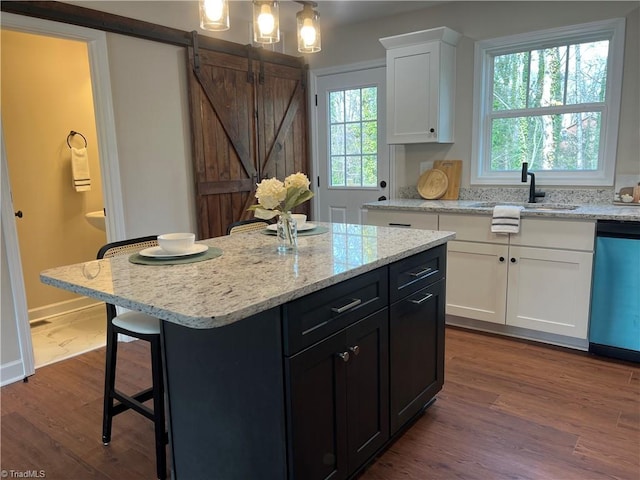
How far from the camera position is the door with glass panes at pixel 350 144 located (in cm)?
435

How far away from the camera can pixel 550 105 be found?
3529 millimetres

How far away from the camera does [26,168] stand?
153 inches

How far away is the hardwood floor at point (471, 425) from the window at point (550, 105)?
1445mm

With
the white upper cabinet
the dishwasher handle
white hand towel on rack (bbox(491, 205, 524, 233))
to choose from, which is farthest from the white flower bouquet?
the white upper cabinet

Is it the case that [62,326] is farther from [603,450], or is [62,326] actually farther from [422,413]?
[603,450]

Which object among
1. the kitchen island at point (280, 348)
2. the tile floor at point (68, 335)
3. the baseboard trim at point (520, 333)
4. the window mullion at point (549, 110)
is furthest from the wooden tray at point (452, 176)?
the tile floor at point (68, 335)

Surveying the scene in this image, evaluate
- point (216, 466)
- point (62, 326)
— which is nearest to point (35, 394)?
point (62, 326)

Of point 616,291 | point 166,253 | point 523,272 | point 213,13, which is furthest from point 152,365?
point 616,291

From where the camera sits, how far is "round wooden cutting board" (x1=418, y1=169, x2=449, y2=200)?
13.0 feet

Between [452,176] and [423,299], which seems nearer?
[423,299]

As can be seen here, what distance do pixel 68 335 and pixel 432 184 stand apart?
326 centimetres

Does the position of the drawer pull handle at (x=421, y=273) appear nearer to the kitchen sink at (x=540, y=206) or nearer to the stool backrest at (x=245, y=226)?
the stool backrest at (x=245, y=226)

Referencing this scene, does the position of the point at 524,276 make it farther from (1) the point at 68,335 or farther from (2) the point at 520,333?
(1) the point at 68,335

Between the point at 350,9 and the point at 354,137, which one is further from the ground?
the point at 350,9
